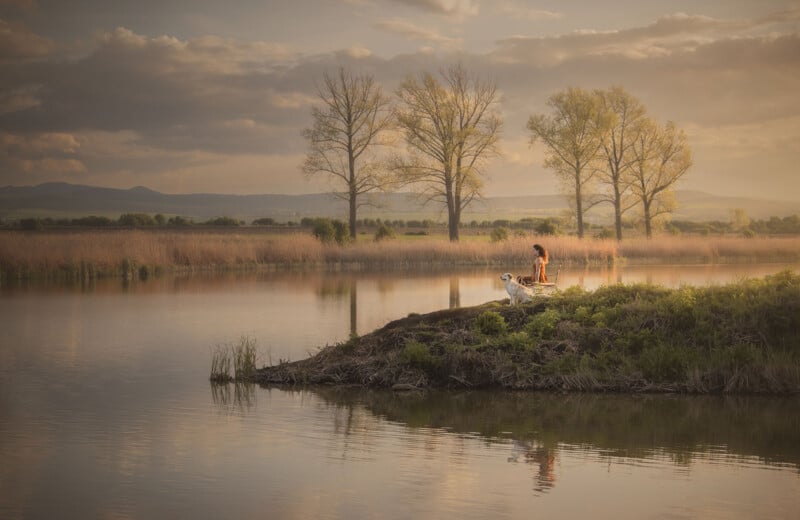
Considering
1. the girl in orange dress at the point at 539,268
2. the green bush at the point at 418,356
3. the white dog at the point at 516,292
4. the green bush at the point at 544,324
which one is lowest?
the green bush at the point at 418,356

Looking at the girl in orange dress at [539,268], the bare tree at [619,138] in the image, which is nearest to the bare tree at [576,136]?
the bare tree at [619,138]

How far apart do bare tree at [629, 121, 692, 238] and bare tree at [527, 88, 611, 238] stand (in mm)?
3827

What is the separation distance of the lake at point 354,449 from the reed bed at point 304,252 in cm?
2408

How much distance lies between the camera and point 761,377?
1672cm

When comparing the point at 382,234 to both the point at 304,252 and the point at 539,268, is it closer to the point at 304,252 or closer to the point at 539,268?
the point at 304,252

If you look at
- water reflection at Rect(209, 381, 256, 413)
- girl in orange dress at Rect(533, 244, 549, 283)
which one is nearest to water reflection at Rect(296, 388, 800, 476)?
water reflection at Rect(209, 381, 256, 413)

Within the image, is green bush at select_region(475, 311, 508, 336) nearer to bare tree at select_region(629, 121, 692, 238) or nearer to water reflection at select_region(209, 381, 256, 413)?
water reflection at select_region(209, 381, 256, 413)

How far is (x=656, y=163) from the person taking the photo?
7450cm

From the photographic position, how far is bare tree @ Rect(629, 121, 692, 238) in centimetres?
7394

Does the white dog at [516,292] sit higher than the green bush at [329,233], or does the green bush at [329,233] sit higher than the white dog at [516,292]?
the green bush at [329,233]

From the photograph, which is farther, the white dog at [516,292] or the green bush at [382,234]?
the green bush at [382,234]

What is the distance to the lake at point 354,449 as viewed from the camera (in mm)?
10562

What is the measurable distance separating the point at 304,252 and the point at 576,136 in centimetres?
2572

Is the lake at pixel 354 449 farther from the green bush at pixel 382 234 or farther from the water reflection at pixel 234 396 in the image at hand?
the green bush at pixel 382 234
